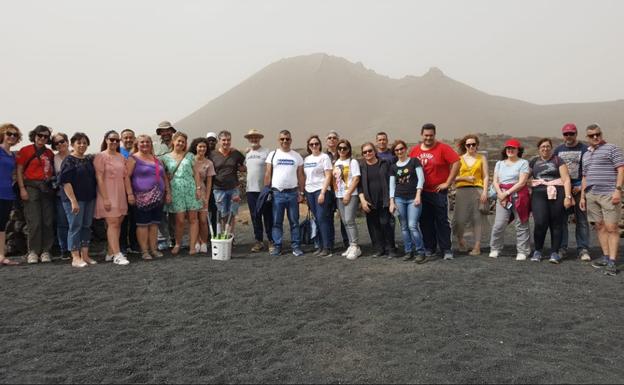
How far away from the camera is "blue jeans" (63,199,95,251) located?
577cm

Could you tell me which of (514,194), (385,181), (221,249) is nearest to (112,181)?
(221,249)

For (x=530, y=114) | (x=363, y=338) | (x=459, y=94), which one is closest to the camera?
(x=363, y=338)

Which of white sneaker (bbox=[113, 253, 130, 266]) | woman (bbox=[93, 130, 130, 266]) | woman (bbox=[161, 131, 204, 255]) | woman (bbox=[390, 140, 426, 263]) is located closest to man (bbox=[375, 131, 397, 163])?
woman (bbox=[390, 140, 426, 263])

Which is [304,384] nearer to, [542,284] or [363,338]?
[363,338]

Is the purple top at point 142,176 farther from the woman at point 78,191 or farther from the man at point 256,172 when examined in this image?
the man at point 256,172

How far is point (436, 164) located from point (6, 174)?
5.95 metres

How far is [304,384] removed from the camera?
286 cm

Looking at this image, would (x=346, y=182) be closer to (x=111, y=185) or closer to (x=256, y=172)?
(x=256, y=172)

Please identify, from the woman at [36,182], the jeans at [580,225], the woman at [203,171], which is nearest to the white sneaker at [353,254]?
the woman at [203,171]

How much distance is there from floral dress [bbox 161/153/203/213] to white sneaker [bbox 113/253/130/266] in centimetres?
94

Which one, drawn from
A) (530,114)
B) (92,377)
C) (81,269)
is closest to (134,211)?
(81,269)

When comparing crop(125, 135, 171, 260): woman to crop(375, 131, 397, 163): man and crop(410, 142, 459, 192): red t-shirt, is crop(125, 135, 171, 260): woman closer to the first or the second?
crop(375, 131, 397, 163): man

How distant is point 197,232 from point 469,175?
440 centimetres

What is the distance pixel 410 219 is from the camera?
19.4ft
